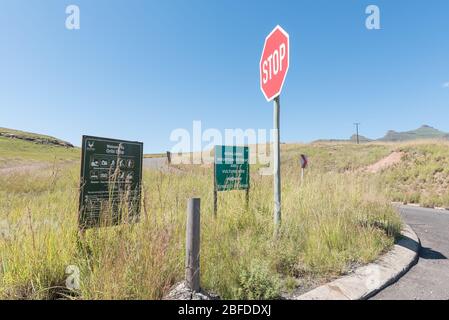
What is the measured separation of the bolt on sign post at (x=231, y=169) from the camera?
5660 mm

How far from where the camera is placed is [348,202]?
5770mm

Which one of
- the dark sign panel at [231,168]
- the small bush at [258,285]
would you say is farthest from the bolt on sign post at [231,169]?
the small bush at [258,285]

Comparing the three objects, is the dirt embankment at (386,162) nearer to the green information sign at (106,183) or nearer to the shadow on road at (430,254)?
the shadow on road at (430,254)

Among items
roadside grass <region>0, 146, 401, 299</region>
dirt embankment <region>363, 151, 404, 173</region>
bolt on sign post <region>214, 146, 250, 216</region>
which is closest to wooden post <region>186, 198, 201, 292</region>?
roadside grass <region>0, 146, 401, 299</region>

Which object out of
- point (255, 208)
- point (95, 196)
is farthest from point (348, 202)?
point (95, 196)

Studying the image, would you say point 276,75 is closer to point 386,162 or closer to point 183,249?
point 183,249

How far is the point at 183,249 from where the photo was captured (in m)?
3.33

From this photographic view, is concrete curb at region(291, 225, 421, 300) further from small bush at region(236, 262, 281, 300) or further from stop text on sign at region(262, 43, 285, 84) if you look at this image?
stop text on sign at region(262, 43, 285, 84)

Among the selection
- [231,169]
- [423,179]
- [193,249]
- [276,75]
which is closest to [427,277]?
[193,249]

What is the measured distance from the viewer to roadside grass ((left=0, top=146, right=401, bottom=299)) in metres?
2.56

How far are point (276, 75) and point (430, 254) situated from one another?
4022 millimetres
